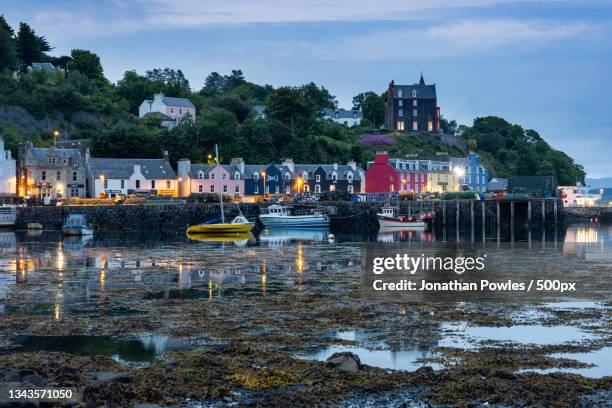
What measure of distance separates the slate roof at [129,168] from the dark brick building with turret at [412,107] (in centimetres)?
7063

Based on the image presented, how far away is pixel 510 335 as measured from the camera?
20906 mm

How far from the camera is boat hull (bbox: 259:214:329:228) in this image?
81.8 metres

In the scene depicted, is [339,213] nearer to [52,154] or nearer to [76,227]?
[76,227]

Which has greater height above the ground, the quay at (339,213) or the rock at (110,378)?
the quay at (339,213)

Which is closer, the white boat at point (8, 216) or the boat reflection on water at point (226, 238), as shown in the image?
the boat reflection on water at point (226, 238)

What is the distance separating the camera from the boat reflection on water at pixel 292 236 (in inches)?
2479

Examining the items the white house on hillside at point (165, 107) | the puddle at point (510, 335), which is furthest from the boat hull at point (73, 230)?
the white house on hillside at point (165, 107)

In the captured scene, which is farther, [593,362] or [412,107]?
[412,107]

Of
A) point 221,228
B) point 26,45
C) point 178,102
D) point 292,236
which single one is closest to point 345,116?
point 178,102

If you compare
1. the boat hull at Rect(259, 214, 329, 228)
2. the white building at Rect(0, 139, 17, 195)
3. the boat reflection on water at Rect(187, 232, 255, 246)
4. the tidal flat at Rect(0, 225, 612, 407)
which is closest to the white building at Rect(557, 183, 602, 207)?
the boat hull at Rect(259, 214, 329, 228)

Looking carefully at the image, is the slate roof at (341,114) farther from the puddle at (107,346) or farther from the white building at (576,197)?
the puddle at (107,346)

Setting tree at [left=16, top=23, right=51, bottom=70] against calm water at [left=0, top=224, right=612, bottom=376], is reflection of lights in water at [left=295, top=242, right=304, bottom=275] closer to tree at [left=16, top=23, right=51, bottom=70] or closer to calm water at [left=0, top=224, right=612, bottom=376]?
calm water at [left=0, top=224, right=612, bottom=376]

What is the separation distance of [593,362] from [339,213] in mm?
73174

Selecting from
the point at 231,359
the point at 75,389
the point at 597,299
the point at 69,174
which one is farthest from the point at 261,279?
the point at 69,174
